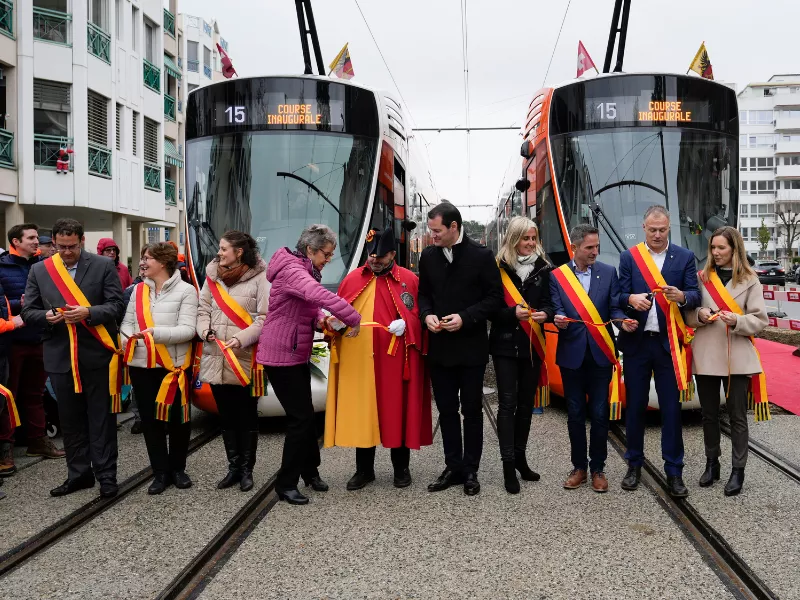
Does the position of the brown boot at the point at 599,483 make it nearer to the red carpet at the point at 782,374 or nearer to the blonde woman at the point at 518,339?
the blonde woman at the point at 518,339

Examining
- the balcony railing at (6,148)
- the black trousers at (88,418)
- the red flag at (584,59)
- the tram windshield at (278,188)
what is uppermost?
the red flag at (584,59)

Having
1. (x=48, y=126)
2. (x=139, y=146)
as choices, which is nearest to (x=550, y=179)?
(x=48, y=126)

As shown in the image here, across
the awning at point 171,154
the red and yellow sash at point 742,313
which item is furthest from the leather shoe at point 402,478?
the awning at point 171,154

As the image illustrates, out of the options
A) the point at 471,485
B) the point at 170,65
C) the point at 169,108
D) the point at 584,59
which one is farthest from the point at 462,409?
the point at 170,65

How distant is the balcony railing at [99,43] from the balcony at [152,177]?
Result: 465cm

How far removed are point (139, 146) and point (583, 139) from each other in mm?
20619

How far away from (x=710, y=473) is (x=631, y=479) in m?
0.59

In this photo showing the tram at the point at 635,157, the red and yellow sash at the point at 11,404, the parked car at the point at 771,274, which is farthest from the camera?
the parked car at the point at 771,274

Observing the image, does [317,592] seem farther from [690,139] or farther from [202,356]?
[690,139]

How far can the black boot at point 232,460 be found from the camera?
18.7 ft

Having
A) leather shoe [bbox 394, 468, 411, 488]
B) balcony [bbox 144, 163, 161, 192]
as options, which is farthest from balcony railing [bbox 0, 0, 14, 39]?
leather shoe [bbox 394, 468, 411, 488]

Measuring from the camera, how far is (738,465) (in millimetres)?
5402

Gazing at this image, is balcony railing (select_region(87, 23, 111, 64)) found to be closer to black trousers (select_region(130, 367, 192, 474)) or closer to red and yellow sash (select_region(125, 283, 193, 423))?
red and yellow sash (select_region(125, 283, 193, 423))

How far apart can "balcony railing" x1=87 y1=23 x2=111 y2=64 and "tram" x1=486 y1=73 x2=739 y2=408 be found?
58.5 ft
